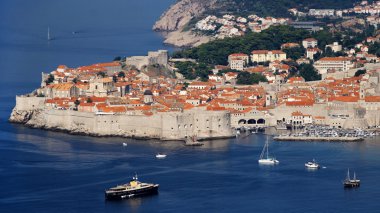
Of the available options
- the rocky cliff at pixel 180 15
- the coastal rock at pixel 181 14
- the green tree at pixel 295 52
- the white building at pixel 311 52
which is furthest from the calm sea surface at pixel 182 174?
the coastal rock at pixel 181 14

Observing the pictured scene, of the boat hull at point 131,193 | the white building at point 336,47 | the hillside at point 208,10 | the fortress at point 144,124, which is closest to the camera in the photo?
the boat hull at point 131,193

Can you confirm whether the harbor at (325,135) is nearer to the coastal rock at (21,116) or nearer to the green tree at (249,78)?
the green tree at (249,78)

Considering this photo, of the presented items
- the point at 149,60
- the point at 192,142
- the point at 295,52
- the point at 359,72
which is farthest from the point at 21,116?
the point at 295,52

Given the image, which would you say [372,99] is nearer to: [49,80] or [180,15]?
[49,80]

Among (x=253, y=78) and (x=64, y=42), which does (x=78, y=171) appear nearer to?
(x=253, y=78)

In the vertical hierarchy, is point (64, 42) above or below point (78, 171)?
above

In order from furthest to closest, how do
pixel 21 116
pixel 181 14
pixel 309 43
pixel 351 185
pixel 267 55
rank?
1. pixel 181 14
2. pixel 309 43
3. pixel 267 55
4. pixel 21 116
5. pixel 351 185

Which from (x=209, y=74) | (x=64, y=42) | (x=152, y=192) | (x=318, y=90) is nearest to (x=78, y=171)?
(x=152, y=192)
